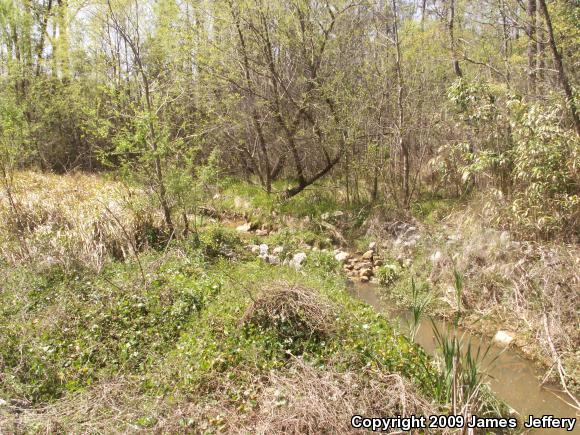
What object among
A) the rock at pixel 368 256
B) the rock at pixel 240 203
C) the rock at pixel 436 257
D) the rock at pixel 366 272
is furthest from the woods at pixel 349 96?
the rock at pixel 366 272

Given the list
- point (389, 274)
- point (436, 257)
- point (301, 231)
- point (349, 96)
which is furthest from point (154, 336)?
point (349, 96)

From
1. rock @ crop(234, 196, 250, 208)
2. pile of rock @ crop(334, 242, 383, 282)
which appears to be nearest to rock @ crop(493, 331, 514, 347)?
pile of rock @ crop(334, 242, 383, 282)

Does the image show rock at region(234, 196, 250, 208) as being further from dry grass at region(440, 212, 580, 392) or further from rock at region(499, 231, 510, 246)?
rock at region(499, 231, 510, 246)

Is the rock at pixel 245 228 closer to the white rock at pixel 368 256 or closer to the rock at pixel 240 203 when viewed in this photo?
the rock at pixel 240 203

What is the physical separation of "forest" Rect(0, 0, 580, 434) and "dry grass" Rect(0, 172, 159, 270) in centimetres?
5

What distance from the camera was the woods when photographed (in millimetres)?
7605

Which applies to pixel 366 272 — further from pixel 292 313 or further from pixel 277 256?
pixel 292 313

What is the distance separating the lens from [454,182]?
32.2ft

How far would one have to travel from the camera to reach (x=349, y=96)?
1008 centimetres

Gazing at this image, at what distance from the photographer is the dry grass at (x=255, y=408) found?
3.56m

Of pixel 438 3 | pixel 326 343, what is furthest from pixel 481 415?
pixel 438 3

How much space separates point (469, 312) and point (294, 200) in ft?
19.5

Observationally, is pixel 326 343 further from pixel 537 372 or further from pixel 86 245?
pixel 86 245

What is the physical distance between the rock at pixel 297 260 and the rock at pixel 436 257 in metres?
2.45
